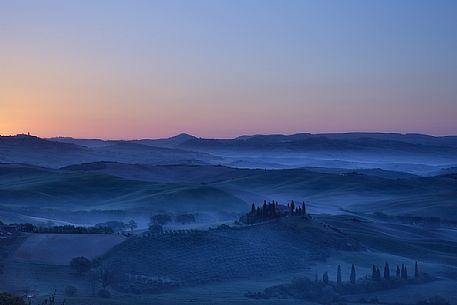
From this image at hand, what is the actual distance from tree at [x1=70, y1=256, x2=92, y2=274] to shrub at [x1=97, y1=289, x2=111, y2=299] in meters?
3.90

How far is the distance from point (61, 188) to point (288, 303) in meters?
58.4

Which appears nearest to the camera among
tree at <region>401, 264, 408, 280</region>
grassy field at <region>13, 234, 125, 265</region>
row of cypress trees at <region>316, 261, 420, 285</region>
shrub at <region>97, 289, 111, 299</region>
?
shrub at <region>97, 289, 111, 299</region>

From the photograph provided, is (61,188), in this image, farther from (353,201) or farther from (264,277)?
(264,277)

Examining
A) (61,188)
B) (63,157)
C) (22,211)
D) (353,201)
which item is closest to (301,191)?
(353,201)

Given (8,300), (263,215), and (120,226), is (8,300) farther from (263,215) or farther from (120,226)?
(120,226)

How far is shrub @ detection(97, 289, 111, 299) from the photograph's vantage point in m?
24.7

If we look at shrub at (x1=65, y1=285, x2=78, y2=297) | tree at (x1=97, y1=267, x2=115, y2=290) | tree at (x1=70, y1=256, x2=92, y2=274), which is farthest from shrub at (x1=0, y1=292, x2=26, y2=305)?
tree at (x1=70, y1=256, x2=92, y2=274)

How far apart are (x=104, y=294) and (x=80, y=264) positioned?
5112 millimetres

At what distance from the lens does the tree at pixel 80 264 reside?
96.0ft

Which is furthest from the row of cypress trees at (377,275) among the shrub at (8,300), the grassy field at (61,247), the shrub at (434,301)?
the shrub at (8,300)

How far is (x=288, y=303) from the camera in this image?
82.1 feet

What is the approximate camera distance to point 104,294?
980 inches

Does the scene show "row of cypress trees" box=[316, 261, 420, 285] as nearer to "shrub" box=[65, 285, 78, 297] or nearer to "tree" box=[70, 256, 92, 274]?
"tree" box=[70, 256, 92, 274]

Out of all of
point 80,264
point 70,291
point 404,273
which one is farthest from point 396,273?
point 70,291
